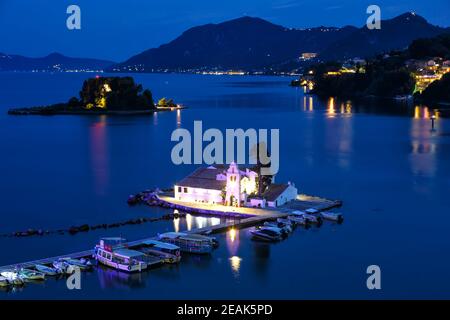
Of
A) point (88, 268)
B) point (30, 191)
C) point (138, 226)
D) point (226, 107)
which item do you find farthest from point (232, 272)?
point (226, 107)

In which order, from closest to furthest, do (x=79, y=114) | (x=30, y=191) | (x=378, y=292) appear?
(x=378, y=292) → (x=30, y=191) → (x=79, y=114)

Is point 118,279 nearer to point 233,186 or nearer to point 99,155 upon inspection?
point 233,186

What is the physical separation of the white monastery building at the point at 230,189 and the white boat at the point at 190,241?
2512mm

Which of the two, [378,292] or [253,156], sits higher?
[253,156]

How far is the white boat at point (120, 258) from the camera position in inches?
436

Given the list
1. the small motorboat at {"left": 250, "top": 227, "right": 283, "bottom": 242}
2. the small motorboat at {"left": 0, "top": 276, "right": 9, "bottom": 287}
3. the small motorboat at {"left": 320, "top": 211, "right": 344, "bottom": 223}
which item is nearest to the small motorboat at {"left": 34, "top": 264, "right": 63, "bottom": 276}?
the small motorboat at {"left": 0, "top": 276, "right": 9, "bottom": 287}

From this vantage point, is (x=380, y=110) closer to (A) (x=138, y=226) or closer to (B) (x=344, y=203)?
(B) (x=344, y=203)

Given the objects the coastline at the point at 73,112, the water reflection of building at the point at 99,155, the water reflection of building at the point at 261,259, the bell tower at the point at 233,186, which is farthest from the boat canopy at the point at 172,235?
the coastline at the point at 73,112

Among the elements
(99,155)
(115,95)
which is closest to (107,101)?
(115,95)

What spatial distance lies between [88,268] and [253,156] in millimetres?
6578

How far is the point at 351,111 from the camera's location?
45.6m

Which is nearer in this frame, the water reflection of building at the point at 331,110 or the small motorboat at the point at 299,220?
the small motorboat at the point at 299,220

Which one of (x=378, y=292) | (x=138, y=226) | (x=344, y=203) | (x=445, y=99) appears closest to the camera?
(x=378, y=292)

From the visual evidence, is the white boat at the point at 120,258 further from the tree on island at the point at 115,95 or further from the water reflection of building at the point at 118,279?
the tree on island at the point at 115,95
